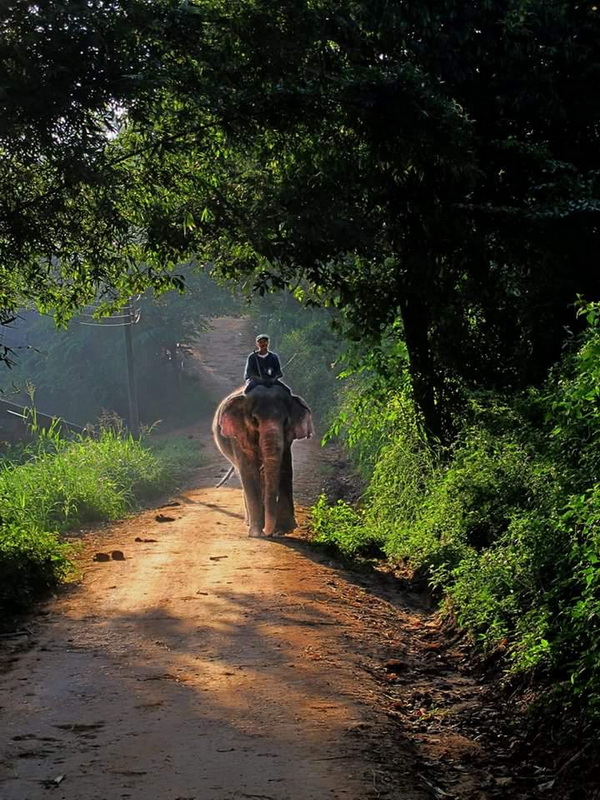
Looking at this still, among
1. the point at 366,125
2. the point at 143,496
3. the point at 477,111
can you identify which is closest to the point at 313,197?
the point at 366,125

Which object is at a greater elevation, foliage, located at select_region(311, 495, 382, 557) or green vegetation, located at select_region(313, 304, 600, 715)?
green vegetation, located at select_region(313, 304, 600, 715)

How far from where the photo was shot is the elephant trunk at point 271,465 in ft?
43.2

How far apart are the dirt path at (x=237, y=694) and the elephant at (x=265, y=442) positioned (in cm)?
292

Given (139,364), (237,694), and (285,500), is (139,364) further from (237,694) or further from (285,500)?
(237,694)

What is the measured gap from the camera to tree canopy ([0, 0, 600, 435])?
8734mm

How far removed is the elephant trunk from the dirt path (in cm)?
276

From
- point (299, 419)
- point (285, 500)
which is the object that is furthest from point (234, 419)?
point (285, 500)

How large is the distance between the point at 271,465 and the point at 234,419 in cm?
91

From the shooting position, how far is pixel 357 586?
9750mm

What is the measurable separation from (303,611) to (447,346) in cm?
399

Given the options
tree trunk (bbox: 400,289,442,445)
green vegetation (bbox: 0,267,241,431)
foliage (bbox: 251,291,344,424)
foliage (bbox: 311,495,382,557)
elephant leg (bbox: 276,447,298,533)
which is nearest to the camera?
tree trunk (bbox: 400,289,442,445)

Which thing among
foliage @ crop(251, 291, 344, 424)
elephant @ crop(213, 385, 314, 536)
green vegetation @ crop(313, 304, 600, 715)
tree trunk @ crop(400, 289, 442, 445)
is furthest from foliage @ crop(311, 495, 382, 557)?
foliage @ crop(251, 291, 344, 424)

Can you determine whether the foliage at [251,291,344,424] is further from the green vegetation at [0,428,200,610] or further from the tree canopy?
the tree canopy

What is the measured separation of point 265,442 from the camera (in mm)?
13219
